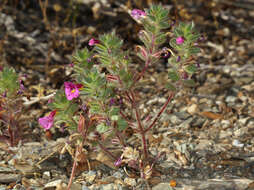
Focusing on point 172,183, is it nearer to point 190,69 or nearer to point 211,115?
point 190,69

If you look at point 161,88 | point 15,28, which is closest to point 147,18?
point 161,88

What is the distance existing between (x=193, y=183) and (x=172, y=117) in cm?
90

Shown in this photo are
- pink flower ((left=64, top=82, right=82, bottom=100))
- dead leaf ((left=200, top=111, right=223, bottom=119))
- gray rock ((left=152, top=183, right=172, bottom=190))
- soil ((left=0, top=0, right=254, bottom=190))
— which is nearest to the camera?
pink flower ((left=64, top=82, right=82, bottom=100))

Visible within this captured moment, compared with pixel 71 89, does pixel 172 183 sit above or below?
below

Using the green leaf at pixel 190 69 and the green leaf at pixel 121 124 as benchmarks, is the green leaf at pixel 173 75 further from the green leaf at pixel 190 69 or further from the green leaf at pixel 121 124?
the green leaf at pixel 121 124

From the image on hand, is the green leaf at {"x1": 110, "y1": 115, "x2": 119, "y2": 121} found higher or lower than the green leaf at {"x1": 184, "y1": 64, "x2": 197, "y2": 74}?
lower

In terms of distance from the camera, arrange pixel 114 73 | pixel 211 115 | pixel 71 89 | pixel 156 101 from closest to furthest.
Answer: pixel 71 89
pixel 114 73
pixel 211 115
pixel 156 101

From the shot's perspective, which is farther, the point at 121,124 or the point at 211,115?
the point at 211,115

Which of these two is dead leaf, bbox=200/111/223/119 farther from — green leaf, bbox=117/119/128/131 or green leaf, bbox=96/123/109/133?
green leaf, bbox=96/123/109/133

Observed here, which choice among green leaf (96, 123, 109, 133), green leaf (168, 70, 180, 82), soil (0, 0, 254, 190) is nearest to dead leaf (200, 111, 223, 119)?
soil (0, 0, 254, 190)

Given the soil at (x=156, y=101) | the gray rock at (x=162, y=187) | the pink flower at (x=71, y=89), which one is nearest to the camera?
the pink flower at (x=71, y=89)

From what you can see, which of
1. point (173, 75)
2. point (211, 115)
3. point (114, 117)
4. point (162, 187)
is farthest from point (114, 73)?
point (211, 115)

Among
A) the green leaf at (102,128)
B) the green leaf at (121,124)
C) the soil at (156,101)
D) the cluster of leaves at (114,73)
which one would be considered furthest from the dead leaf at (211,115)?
the green leaf at (102,128)

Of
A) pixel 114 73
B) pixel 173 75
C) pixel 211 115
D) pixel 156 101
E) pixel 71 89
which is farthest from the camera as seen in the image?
pixel 156 101
